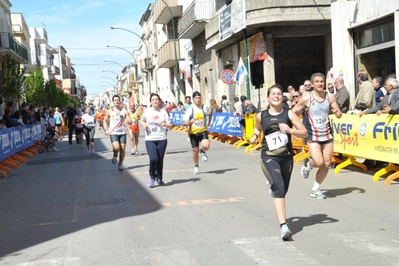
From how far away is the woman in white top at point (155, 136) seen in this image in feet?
35.3

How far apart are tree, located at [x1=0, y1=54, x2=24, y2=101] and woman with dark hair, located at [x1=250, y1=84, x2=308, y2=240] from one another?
24.7 metres

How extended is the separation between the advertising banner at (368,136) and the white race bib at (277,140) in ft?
14.2

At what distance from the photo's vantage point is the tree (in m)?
29.3

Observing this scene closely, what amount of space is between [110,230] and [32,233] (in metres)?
1.04

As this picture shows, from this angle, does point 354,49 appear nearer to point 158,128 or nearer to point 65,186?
→ point 158,128

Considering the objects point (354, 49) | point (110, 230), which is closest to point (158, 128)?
point (110, 230)

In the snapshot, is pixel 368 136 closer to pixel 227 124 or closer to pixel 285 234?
pixel 285 234

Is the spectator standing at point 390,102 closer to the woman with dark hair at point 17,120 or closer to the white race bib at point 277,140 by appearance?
the white race bib at point 277,140

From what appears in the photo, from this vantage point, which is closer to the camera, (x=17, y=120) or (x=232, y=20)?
(x=17, y=120)

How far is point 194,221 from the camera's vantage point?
736 cm

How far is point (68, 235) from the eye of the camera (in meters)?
6.94

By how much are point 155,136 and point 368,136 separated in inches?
162

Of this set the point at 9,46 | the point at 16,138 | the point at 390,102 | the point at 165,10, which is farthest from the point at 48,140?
the point at 165,10

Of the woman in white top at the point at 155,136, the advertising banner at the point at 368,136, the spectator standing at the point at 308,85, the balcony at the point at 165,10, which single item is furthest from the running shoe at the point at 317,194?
the balcony at the point at 165,10
